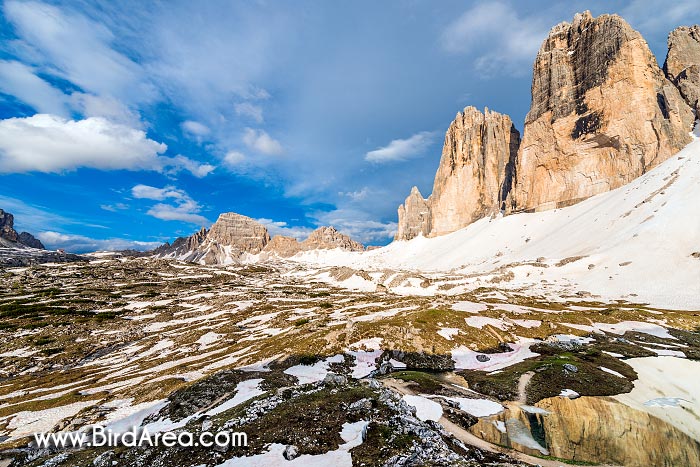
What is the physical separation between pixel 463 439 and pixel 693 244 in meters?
127

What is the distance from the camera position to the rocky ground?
19484mm

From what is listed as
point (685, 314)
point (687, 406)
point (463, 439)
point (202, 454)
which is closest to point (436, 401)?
point (463, 439)

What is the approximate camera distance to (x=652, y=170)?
157875mm

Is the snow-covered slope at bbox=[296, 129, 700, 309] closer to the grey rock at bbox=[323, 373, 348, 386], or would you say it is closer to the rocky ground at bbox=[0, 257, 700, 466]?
the rocky ground at bbox=[0, 257, 700, 466]

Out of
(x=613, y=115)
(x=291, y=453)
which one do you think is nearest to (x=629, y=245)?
(x=613, y=115)

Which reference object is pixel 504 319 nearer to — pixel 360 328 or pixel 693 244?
pixel 360 328

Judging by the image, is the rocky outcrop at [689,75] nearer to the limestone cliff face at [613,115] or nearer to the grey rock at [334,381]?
the limestone cliff face at [613,115]

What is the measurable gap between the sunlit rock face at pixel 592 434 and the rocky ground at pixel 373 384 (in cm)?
14

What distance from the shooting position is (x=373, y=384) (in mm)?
28188

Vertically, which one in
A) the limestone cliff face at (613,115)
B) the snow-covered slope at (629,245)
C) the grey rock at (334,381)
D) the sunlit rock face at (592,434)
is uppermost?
the limestone cliff face at (613,115)

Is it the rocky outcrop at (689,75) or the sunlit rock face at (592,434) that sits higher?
the rocky outcrop at (689,75)

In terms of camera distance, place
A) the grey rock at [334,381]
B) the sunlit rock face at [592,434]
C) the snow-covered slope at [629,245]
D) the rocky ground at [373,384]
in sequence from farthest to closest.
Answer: the snow-covered slope at [629,245] → the grey rock at [334,381] → the sunlit rock face at [592,434] → the rocky ground at [373,384]

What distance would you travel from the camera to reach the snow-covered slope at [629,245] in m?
91.4

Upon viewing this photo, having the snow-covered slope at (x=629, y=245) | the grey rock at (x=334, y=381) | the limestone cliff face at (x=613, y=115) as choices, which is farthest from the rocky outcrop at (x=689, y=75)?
the grey rock at (x=334, y=381)
